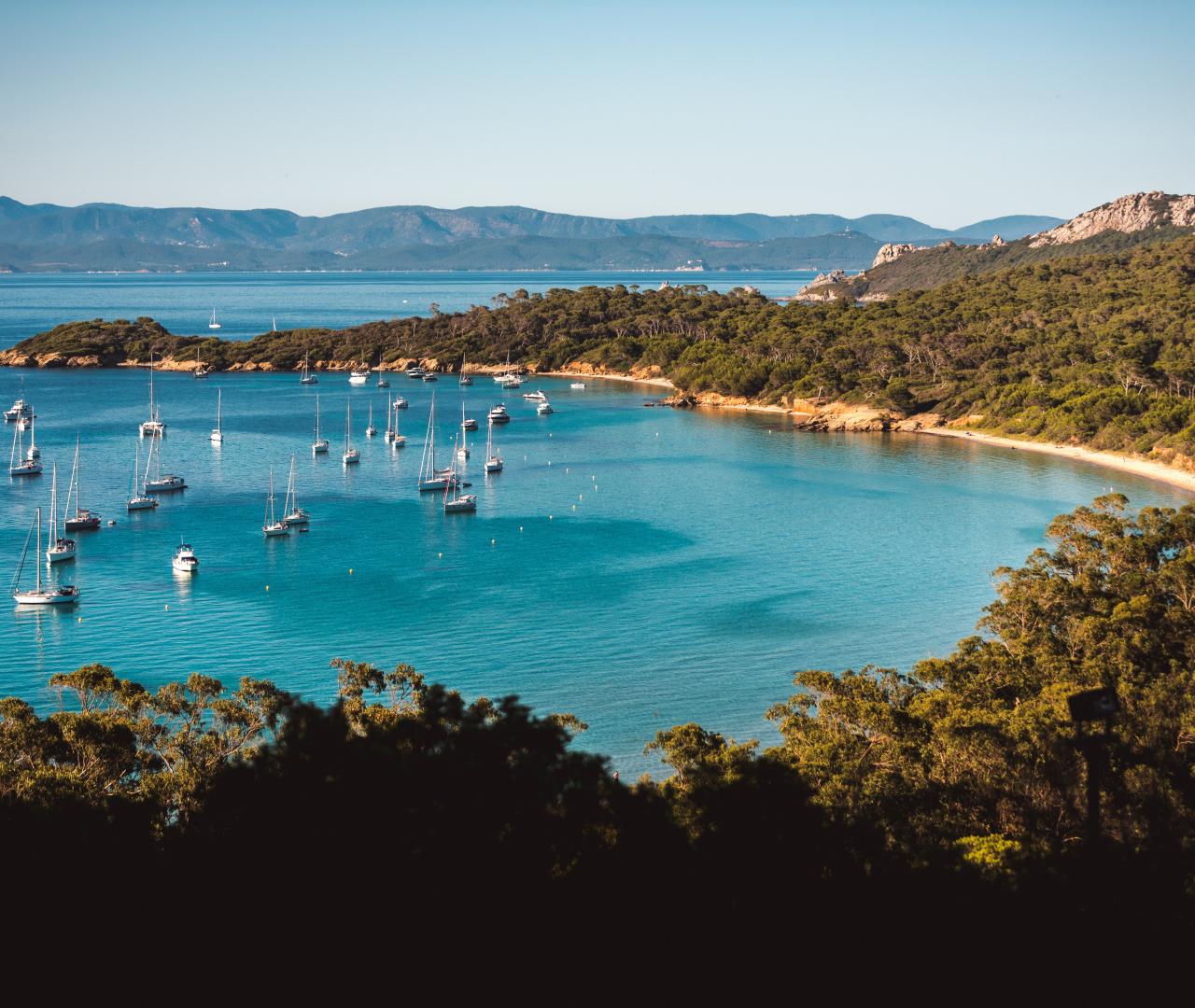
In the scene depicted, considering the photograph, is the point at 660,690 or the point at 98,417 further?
the point at 98,417

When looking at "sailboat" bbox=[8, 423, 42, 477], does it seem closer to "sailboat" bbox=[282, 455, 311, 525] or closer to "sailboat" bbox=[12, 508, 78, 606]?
"sailboat" bbox=[282, 455, 311, 525]

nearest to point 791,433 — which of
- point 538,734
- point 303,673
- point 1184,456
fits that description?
point 1184,456

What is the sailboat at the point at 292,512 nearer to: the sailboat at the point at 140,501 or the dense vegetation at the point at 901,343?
the sailboat at the point at 140,501

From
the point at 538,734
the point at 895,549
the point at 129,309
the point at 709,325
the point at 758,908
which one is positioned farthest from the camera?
the point at 129,309

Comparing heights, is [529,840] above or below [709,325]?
below

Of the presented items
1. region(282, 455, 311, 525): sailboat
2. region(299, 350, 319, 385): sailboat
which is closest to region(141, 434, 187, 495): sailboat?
region(282, 455, 311, 525): sailboat

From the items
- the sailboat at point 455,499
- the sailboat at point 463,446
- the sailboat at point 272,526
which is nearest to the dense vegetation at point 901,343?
the sailboat at point 463,446

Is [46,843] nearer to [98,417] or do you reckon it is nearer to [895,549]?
[895,549]
